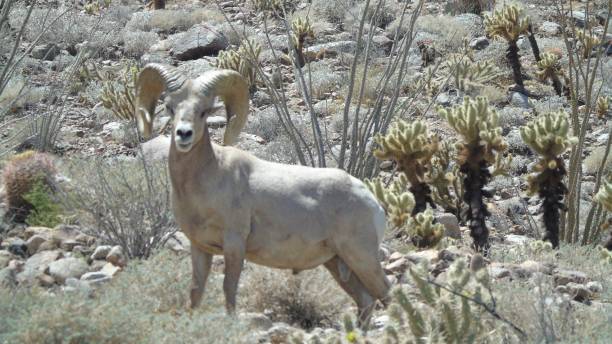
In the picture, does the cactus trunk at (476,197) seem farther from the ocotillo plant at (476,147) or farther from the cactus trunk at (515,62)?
the cactus trunk at (515,62)

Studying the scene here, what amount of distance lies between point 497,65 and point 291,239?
19.3 meters

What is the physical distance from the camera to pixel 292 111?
69.5 feet

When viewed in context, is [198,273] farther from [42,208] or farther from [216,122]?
[216,122]

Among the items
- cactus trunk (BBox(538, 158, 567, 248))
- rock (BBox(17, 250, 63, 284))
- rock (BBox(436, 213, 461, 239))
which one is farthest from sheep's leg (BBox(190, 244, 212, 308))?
rock (BBox(436, 213, 461, 239))

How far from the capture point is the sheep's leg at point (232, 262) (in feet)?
23.5

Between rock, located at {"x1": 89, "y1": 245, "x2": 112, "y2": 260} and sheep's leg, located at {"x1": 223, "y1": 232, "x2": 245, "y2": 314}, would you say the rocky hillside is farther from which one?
sheep's leg, located at {"x1": 223, "y1": 232, "x2": 245, "y2": 314}

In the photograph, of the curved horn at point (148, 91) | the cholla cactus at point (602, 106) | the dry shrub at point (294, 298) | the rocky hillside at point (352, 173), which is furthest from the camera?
the cholla cactus at point (602, 106)

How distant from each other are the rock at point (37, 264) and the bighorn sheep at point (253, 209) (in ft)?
5.01

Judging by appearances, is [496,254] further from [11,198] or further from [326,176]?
[11,198]

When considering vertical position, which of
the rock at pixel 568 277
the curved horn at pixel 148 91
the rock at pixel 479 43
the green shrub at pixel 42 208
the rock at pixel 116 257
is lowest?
the rock at pixel 479 43

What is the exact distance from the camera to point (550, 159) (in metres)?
12.4

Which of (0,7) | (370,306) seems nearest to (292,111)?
(0,7)

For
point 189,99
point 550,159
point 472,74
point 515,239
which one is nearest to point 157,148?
point 550,159

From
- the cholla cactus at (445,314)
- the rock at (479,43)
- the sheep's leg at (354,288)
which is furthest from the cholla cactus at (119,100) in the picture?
the cholla cactus at (445,314)
